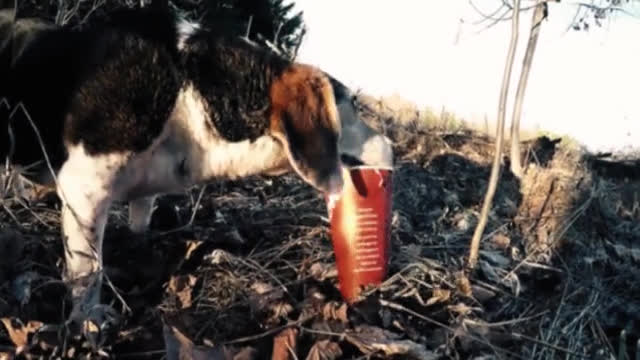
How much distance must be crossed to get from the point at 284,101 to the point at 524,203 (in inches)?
79.6

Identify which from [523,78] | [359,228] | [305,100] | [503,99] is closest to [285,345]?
[359,228]

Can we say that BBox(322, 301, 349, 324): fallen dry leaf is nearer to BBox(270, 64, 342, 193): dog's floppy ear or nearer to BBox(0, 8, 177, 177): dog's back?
BBox(270, 64, 342, 193): dog's floppy ear

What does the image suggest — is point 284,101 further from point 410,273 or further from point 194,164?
point 410,273

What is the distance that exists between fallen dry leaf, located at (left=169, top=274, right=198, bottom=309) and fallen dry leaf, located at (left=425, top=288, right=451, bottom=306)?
3.03ft

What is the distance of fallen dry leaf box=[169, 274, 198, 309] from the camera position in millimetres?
2973

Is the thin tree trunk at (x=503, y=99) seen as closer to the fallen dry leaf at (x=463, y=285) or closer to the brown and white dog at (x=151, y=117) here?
the fallen dry leaf at (x=463, y=285)

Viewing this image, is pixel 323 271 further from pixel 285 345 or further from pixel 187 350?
pixel 187 350

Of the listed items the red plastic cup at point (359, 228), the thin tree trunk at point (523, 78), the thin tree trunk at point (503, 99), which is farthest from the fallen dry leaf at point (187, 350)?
the thin tree trunk at point (523, 78)

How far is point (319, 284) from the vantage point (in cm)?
311

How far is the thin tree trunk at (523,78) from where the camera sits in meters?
3.83

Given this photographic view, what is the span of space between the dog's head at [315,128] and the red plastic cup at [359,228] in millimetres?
94

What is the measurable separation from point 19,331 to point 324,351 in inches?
39.0

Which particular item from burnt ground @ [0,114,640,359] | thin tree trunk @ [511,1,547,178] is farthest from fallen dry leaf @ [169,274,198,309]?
thin tree trunk @ [511,1,547,178]

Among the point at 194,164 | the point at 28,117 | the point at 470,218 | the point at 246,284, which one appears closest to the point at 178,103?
the point at 194,164
